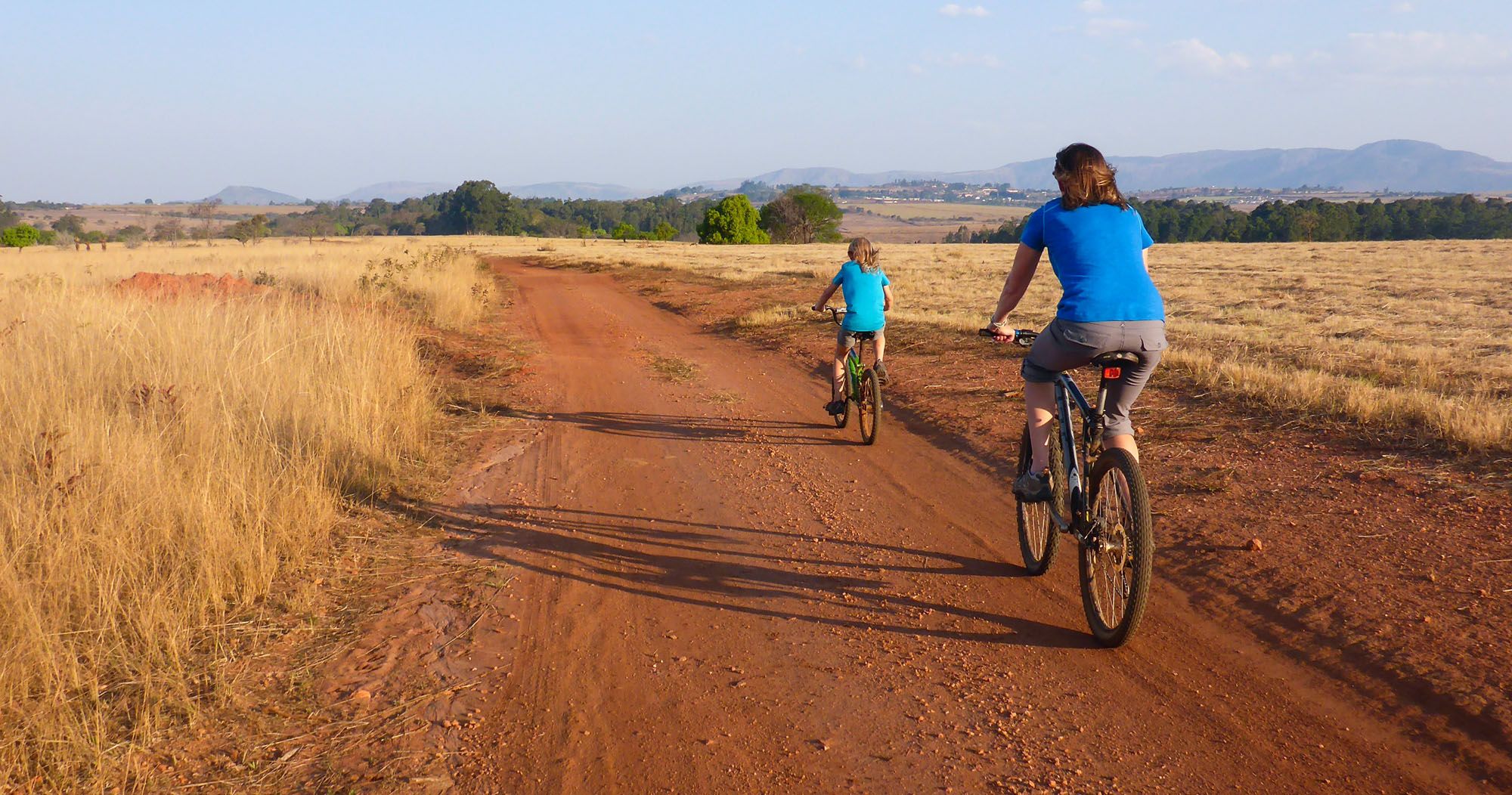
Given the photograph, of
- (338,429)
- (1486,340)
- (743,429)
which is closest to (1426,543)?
(743,429)

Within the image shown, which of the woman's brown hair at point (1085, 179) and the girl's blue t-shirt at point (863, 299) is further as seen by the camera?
the girl's blue t-shirt at point (863, 299)

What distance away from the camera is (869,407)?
7.91 metres

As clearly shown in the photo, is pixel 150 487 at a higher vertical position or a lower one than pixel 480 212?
lower

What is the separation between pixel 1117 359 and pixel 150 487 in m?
4.65

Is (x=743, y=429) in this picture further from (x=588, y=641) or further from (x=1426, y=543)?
(x=1426, y=543)

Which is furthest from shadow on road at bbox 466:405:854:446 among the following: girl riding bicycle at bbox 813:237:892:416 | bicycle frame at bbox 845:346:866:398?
girl riding bicycle at bbox 813:237:892:416

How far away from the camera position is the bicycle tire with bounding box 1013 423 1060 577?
481cm

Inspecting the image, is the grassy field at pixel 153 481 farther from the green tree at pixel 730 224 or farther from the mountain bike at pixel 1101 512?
the green tree at pixel 730 224

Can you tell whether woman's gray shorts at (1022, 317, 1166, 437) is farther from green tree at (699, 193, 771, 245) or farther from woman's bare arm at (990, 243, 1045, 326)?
green tree at (699, 193, 771, 245)

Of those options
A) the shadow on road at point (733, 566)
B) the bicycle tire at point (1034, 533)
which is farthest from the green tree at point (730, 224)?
the bicycle tire at point (1034, 533)

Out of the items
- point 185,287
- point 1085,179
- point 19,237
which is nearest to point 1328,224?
point 185,287

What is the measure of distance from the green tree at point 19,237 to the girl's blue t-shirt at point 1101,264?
5726 centimetres

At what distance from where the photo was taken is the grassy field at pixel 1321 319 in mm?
7555

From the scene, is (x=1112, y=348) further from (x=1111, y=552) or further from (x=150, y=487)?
(x=150, y=487)
